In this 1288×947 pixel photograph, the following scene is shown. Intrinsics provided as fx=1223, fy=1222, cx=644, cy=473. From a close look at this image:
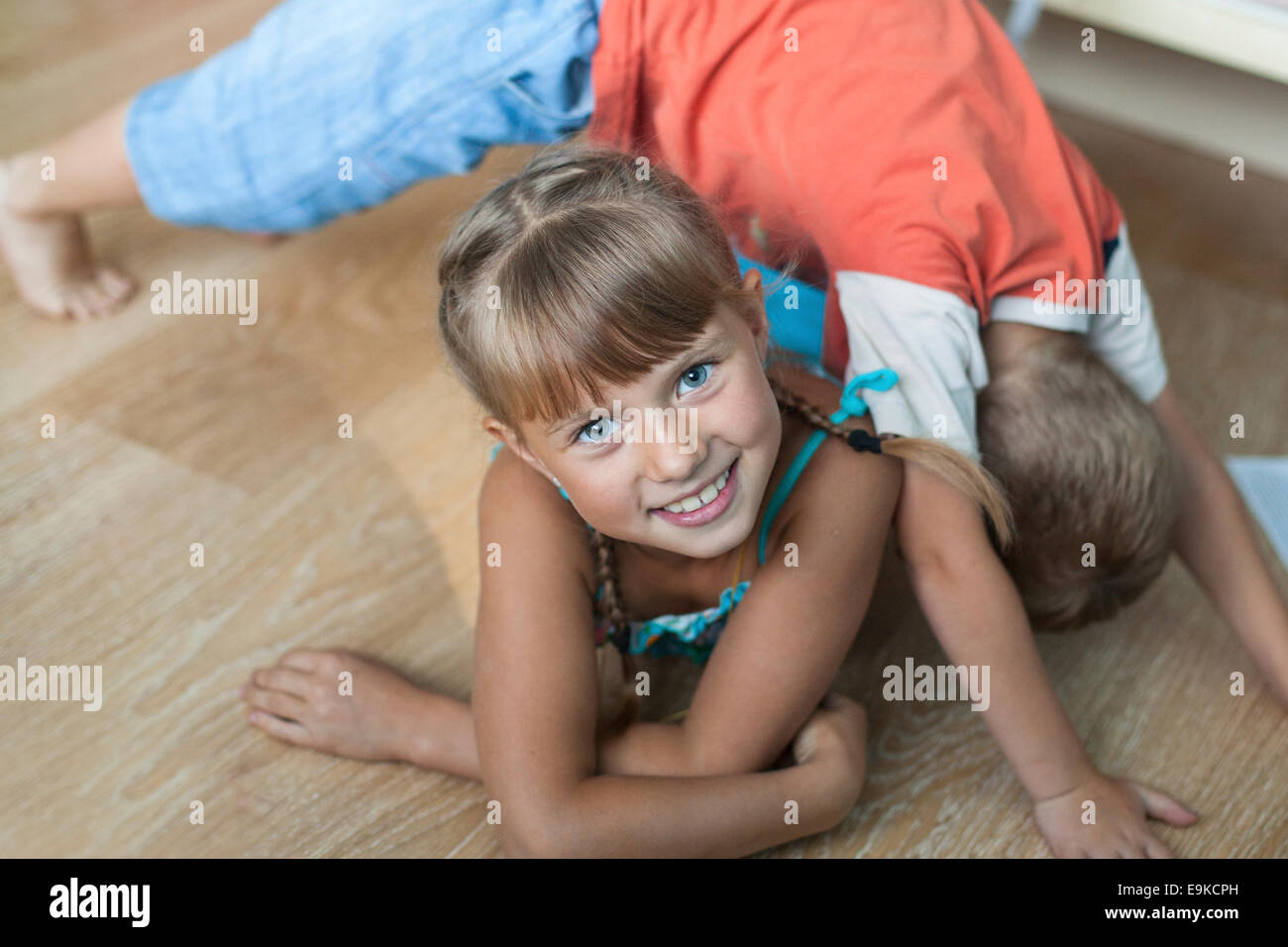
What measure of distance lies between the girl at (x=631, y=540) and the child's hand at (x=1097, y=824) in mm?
153

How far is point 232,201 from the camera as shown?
1.18 metres

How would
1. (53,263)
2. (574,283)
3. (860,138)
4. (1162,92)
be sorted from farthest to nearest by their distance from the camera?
(1162,92) < (53,263) < (860,138) < (574,283)

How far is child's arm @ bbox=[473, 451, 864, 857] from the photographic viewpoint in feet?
2.74

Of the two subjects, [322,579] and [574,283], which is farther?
[322,579]

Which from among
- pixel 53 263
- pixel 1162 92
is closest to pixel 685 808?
pixel 53 263

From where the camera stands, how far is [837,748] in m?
0.91

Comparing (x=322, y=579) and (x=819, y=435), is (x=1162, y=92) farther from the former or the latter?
(x=322, y=579)

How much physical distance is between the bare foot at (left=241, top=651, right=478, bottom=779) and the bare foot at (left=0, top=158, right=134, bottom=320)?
58cm

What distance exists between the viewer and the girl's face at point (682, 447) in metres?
0.74

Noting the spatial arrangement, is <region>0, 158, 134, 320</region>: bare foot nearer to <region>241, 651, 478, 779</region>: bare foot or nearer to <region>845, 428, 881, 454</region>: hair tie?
<region>241, 651, 478, 779</region>: bare foot

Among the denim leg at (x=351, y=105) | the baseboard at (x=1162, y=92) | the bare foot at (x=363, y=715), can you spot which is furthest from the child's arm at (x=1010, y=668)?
the baseboard at (x=1162, y=92)

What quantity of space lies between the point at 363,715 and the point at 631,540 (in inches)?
Result: 11.8

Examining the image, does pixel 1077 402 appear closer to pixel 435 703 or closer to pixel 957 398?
→ pixel 957 398

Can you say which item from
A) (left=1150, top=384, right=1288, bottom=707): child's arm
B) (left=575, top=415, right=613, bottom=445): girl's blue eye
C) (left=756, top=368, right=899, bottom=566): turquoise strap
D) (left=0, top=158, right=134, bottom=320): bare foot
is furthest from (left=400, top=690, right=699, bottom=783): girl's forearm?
(left=0, top=158, right=134, bottom=320): bare foot
